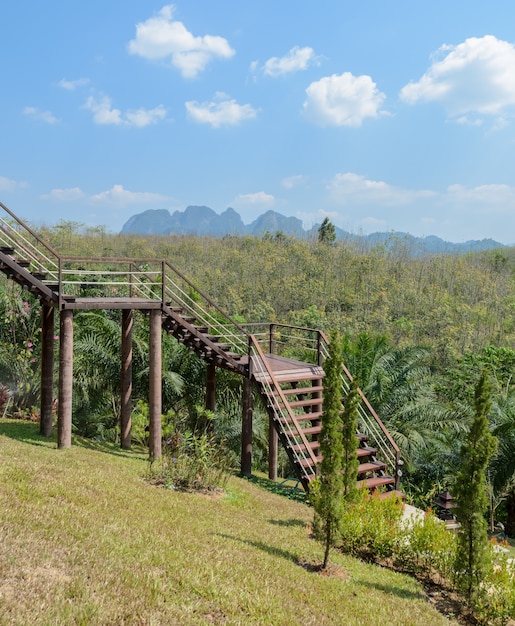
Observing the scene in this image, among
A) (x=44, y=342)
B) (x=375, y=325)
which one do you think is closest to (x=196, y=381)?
(x=44, y=342)

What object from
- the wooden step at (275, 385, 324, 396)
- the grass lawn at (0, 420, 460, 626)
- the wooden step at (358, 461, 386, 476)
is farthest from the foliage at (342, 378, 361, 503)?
the wooden step at (275, 385, 324, 396)

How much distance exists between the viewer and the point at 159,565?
5.59m

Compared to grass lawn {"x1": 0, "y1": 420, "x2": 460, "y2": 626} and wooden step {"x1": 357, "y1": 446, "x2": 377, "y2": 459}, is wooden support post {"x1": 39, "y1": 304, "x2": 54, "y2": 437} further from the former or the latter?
wooden step {"x1": 357, "y1": 446, "x2": 377, "y2": 459}

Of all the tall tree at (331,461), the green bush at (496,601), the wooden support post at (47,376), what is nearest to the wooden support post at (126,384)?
the wooden support post at (47,376)

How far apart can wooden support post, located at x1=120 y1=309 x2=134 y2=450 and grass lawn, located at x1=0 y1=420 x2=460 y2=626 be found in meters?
4.05

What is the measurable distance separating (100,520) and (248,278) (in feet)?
98.1

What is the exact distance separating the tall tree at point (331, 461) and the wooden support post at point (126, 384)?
7.28 meters

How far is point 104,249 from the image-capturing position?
148 ft

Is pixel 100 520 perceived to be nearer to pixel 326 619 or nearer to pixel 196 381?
pixel 326 619

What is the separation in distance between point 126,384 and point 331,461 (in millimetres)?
7571

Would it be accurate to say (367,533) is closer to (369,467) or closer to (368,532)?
(368,532)

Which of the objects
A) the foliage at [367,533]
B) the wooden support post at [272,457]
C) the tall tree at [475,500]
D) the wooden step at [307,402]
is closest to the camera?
the tall tree at [475,500]

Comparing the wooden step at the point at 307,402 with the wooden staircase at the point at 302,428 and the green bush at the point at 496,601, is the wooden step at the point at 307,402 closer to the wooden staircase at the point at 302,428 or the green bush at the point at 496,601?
the wooden staircase at the point at 302,428

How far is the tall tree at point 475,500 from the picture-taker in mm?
6371
